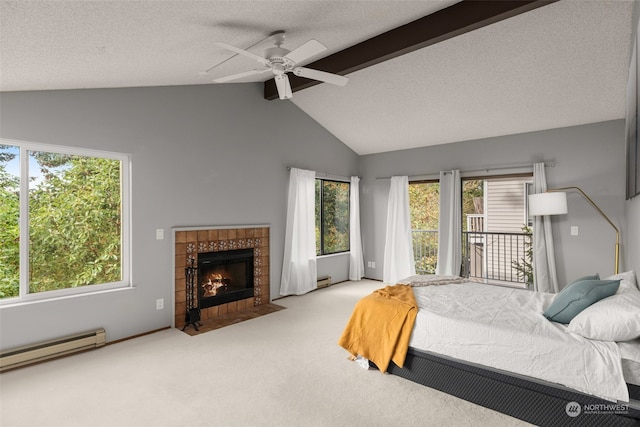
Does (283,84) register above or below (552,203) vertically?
above

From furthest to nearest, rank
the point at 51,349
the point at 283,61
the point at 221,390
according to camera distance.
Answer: the point at 51,349
the point at 283,61
the point at 221,390

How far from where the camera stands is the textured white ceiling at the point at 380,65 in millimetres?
2146

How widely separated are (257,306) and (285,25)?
3.62 metres

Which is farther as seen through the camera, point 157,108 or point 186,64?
point 157,108

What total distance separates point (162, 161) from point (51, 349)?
211 cm

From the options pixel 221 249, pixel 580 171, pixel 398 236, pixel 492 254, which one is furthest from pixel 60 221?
pixel 492 254

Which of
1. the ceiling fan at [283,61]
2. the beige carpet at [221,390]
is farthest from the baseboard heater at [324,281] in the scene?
the ceiling fan at [283,61]

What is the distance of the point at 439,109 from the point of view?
4699 millimetres

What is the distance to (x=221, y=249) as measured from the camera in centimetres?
446

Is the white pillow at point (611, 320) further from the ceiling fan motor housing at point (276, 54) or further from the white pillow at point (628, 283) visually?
the ceiling fan motor housing at point (276, 54)

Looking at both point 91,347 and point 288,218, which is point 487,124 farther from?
point 91,347

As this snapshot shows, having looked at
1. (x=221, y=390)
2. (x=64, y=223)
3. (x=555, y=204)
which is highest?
(x=555, y=204)

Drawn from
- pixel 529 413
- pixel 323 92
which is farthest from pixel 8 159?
pixel 529 413

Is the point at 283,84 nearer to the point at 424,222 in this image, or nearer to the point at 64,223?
the point at 64,223
